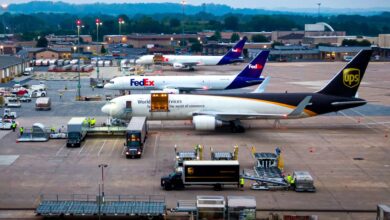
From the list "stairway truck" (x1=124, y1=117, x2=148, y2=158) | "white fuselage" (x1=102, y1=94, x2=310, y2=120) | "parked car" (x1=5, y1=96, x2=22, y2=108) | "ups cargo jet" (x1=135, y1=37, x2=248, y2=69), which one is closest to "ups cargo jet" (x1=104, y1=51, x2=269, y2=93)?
"parked car" (x1=5, y1=96, x2=22, y2=108)

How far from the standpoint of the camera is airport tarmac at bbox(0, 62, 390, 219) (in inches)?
1369

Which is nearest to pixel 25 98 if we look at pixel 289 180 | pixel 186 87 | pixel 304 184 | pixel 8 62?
pixel 186 87

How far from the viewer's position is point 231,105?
2131 inches

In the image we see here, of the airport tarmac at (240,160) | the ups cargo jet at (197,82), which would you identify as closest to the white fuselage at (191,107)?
the airport tarmac at (240,160)

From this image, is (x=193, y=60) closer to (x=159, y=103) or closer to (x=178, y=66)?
(x=178, y=66)

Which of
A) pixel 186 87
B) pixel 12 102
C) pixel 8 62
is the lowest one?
pixel 12 102

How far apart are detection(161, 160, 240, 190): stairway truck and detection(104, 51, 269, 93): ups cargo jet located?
4641 cm

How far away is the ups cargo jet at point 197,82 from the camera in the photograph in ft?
271

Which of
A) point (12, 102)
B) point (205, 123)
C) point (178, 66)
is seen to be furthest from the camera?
point (178, 66)

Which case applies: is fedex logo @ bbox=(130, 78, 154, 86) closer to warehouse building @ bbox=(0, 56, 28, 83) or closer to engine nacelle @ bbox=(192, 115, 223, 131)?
warehouse building @ bbox=(0, 56, 28, 83)

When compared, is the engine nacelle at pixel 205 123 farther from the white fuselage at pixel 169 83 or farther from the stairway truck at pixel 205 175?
the white fuselage at pixel 169 83

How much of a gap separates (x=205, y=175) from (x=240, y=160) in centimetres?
793

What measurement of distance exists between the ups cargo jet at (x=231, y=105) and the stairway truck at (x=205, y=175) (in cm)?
1719

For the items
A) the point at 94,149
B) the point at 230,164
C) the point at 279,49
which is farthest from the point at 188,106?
the point at 279,49
